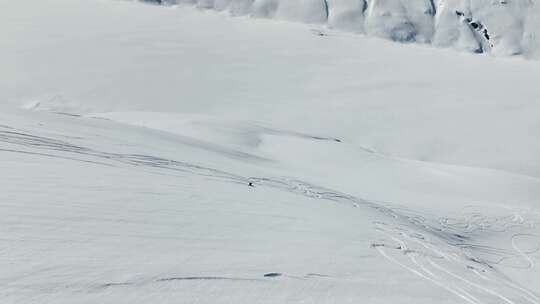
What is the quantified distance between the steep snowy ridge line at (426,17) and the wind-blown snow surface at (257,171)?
5.83ft

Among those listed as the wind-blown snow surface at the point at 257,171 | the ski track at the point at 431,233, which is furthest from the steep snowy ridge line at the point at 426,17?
the ski track at the point at 431,233

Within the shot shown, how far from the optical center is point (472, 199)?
9.42 meters

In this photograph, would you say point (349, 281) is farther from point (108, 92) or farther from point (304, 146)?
point (108, 92)

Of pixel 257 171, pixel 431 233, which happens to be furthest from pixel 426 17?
pixel 431 233

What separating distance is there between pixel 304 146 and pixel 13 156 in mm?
7987

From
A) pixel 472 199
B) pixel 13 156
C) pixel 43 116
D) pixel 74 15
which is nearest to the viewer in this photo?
pixel 13 156

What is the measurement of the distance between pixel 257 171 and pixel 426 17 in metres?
21.1

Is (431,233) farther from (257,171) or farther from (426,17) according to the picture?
(426,17)

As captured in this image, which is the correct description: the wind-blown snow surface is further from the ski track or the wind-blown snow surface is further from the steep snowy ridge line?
the steep snowy ridge line

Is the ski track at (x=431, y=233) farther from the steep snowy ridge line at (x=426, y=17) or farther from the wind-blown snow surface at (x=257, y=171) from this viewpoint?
the steep snowy ridge line at (x=426, y=17)

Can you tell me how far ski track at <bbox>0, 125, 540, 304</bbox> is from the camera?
384 centimetres

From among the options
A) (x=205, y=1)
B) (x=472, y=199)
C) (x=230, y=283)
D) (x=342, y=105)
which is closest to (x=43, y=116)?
(x=230, y=283)

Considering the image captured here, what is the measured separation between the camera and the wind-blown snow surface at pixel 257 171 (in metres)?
3.07

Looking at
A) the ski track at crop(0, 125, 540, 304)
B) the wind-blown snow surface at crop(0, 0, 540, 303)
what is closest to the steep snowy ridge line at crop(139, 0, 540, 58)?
the wind-blown snow surface at crop(0, 0, 540, 303)
